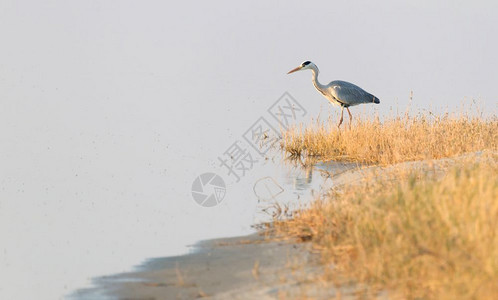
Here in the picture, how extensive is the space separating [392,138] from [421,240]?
30.7 feet

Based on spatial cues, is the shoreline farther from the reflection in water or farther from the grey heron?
the grey heron

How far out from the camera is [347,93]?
17938mm

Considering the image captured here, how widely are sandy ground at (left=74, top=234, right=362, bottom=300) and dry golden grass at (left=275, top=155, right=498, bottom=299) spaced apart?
241 mm

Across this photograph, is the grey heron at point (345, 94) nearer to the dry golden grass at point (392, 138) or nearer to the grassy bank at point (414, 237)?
the dry golden grass at point (392, 138)

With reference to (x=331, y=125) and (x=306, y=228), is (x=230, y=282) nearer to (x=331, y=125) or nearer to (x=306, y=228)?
(x=306, y=228)

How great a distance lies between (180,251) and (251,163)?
746 cm

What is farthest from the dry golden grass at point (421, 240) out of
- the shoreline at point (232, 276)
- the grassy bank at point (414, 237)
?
the shoreline at point (232, 276)

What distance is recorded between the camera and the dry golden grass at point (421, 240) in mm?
4754

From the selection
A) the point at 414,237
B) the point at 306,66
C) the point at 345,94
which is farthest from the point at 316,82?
the point at 414,237

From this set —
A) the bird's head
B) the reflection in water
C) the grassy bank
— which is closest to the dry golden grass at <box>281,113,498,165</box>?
the reflection in water

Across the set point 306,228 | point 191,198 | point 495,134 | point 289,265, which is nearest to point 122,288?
point 289,265

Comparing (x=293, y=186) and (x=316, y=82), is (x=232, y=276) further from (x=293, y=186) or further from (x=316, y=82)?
(x=316, y=82)

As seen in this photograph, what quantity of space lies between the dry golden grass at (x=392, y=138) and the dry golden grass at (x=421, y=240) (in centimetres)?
606

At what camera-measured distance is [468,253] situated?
488cm
